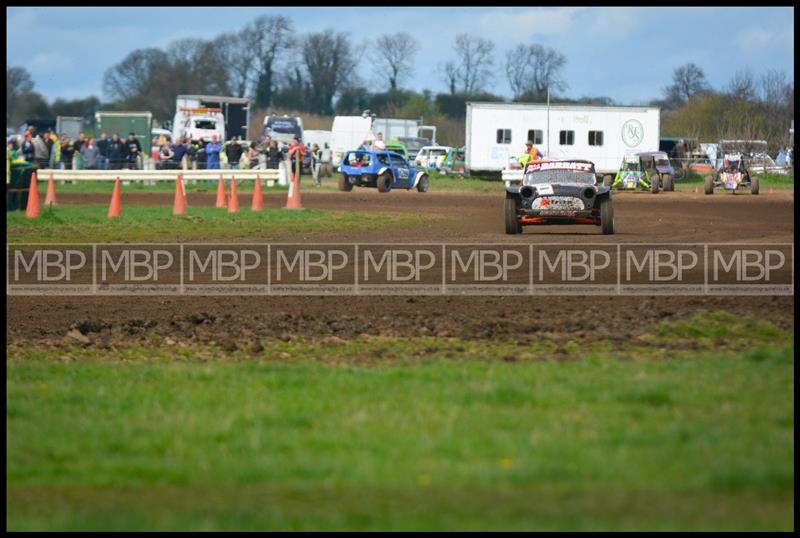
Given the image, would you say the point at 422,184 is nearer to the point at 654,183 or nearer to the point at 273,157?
the point at 273,157

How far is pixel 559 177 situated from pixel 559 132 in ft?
98.1

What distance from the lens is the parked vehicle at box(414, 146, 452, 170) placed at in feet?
199

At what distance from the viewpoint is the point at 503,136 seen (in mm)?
51219

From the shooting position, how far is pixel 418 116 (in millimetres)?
101750

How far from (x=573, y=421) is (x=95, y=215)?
21.2m

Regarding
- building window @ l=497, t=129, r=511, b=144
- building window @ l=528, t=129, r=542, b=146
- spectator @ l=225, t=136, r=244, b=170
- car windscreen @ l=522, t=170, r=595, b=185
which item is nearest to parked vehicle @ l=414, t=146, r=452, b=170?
building window @ l=497, t=129, r=511, b=144

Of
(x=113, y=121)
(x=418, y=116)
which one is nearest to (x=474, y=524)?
(x=113, y=121)

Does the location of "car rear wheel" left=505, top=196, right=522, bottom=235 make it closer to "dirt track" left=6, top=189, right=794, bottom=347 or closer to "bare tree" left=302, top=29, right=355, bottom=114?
"dirt track" left=6, top=189, right=794, bottom=347

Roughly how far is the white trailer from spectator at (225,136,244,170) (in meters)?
9.56

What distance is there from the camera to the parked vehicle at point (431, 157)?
60656 mm

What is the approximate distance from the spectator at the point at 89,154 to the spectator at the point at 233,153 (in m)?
4.91

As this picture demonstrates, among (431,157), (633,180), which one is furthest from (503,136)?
(431,157)

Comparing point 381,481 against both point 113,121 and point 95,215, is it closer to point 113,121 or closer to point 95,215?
point 95,215

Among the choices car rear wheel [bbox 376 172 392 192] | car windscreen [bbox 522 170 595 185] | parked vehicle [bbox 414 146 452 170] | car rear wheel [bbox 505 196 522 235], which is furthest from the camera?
parked vehicle [bbox 414 146 452 170]
